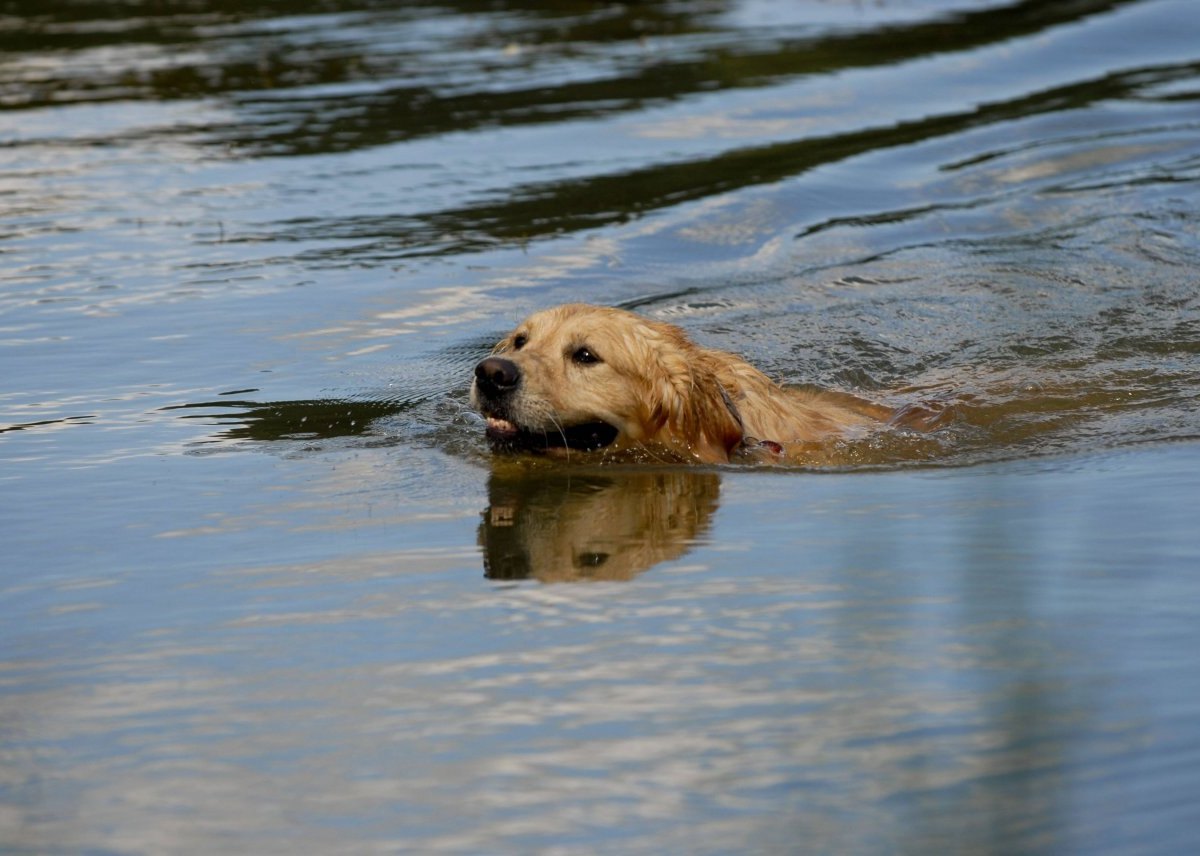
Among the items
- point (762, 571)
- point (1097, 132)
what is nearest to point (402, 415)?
point (762, 571)

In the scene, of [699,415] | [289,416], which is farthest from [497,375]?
[289,416]

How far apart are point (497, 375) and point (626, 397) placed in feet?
1.85

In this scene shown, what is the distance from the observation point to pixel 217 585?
5141 mm

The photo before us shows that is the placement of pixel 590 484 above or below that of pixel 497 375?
below

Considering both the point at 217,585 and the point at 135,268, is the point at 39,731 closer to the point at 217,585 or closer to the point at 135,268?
the point at 217,585

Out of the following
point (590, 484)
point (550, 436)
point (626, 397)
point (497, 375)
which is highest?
point (497, 375)

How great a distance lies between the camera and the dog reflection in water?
5344 millimetres

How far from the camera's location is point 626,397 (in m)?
7.00

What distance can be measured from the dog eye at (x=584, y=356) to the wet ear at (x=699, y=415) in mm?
306

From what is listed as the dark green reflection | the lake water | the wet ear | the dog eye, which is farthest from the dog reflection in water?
the dark green reflection

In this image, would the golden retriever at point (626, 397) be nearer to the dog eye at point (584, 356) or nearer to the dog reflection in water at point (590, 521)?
the dog eye at point (584, 356)

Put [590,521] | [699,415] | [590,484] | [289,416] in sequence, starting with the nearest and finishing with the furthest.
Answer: [590,521], [590,484], [699,415], [289,416]

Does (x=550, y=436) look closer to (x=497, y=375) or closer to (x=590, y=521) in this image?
(x=497, y=375)

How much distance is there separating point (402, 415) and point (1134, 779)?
468cm
